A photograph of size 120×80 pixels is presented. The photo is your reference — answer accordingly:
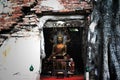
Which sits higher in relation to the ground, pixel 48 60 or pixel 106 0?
pixel 106 0

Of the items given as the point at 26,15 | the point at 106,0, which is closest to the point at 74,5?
the point at 106,0

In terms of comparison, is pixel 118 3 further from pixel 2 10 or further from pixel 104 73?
pixel 2 10

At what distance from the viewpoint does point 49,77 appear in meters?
8.09

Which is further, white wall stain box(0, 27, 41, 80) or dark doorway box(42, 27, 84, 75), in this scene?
dark doorway box(42, 27, 84, 75)

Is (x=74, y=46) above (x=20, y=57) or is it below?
below

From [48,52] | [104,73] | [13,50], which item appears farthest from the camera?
[48,52]

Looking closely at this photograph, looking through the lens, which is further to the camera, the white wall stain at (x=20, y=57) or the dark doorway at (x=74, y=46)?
the dark doorway at (x=74, y=46)

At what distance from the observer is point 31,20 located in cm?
758

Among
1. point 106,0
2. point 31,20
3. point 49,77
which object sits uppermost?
point 106,0

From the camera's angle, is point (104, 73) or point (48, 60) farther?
point (48, 60)

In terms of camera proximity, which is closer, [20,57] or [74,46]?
[20,57]

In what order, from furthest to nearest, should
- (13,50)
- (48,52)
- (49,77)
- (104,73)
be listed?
(48,52), (49,77), (13,50), (104,73)

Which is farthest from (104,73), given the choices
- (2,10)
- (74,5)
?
(2,10)

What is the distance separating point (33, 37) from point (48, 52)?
1.71 m
